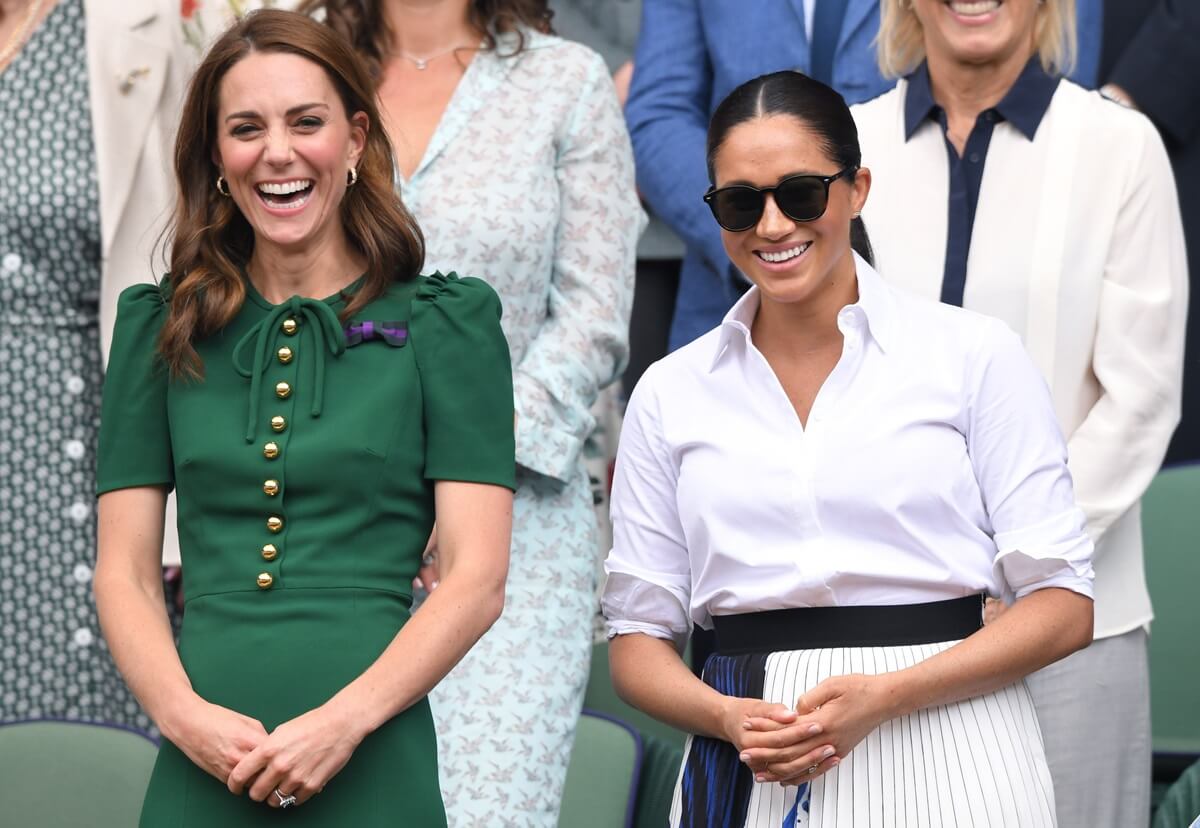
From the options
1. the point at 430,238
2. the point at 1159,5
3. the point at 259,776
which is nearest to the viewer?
the point at 259,776

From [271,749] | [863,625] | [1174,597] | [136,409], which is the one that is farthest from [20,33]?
[1174,597]

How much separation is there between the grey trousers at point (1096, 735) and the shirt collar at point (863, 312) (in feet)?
2.94

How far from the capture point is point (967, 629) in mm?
2945

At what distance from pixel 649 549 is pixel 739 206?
1.80 ft

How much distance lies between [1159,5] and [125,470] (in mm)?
2944

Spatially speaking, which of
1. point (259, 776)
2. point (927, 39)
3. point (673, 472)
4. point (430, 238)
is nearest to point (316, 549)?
point (259, 776)

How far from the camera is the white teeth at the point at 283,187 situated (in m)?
3.11

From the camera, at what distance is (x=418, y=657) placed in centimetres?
288

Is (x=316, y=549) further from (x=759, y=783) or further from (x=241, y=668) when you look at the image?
(x=759, y=783)

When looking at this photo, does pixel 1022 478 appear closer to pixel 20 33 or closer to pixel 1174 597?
pixel 1174 597

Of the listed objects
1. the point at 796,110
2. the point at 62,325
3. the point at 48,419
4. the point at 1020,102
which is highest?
the point at 1020,102

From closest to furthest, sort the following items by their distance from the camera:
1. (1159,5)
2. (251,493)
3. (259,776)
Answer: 1. (259,776)
2. (251,493)
3. (1159,5)

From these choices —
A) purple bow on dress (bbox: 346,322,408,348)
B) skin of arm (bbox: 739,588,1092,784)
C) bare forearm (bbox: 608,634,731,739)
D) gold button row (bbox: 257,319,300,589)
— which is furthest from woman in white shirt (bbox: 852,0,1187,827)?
gold button row (bbox: 257,319,300,589)

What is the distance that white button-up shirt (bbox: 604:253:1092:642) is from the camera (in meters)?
2.92
